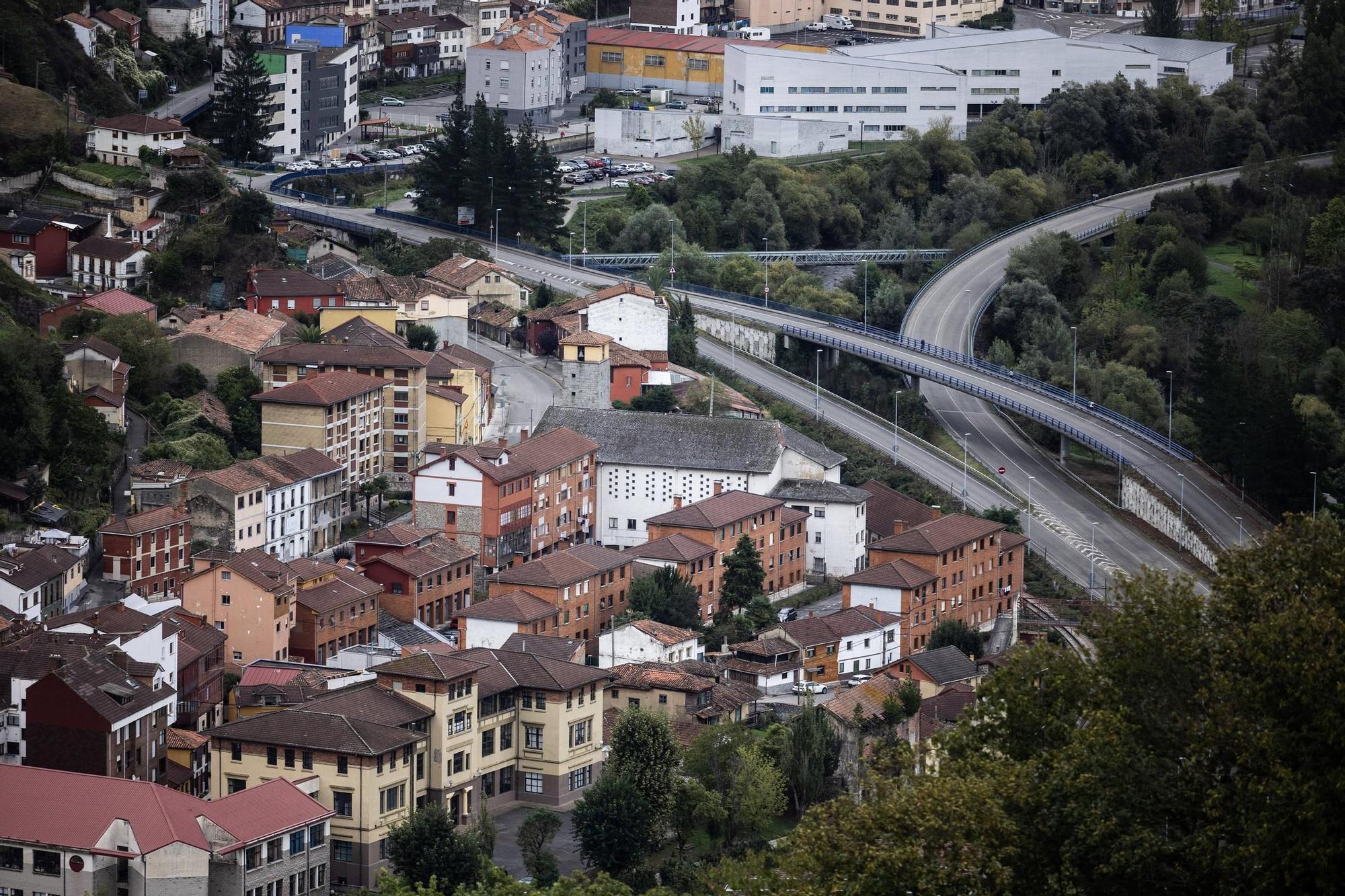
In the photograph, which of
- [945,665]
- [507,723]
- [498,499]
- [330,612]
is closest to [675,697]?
[507,723]

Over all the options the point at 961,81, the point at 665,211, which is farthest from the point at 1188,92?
the point at 665,211

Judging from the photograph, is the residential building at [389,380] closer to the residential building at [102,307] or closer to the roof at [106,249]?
the residential building at [102,307]

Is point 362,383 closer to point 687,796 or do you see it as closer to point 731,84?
point 687,796

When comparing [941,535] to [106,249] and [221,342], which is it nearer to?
[221,342]

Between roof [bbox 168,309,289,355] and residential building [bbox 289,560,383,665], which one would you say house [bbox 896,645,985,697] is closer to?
residential building [bbox 289,560,383,665]

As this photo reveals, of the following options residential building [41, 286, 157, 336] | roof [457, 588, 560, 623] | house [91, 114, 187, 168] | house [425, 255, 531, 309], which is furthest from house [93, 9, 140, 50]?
roof [457, 588, 560, 623]

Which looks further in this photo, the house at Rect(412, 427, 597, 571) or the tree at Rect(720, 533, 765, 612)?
the house at Rect(412, 427, 597, 571)
